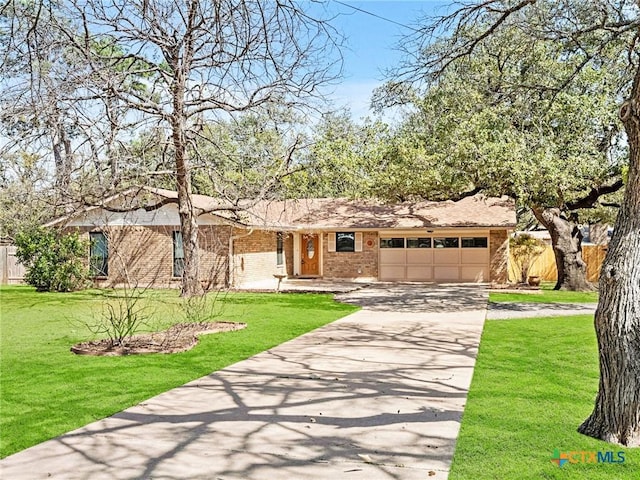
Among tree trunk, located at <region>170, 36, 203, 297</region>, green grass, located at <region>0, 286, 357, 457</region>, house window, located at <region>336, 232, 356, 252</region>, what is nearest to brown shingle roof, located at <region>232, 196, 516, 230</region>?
house window, located at <region>336, 232, 356, 252</region>

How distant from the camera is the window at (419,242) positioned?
79.3 ft

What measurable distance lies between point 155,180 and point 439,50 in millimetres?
9270

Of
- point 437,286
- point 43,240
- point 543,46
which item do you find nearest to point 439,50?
point 543,46

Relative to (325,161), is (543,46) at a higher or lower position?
higher

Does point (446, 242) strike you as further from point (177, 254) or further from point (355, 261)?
point (177, 254)

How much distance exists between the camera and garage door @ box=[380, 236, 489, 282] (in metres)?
23.5

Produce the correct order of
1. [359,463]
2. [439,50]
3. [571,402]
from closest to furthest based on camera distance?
[359,463]
[571,402]
[439,50]

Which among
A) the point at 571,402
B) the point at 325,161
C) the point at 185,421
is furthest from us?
the point at 325,161

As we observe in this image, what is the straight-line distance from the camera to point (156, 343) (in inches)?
393

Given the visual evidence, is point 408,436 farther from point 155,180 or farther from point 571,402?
point 155,180

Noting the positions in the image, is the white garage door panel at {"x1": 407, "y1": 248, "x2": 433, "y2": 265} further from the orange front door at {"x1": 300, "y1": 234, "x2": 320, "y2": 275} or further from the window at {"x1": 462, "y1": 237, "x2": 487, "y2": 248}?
the orange front door at {"x1": 300, "y1": 234, "x2": 320, "y2": 275}

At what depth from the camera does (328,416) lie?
19.0 feet
